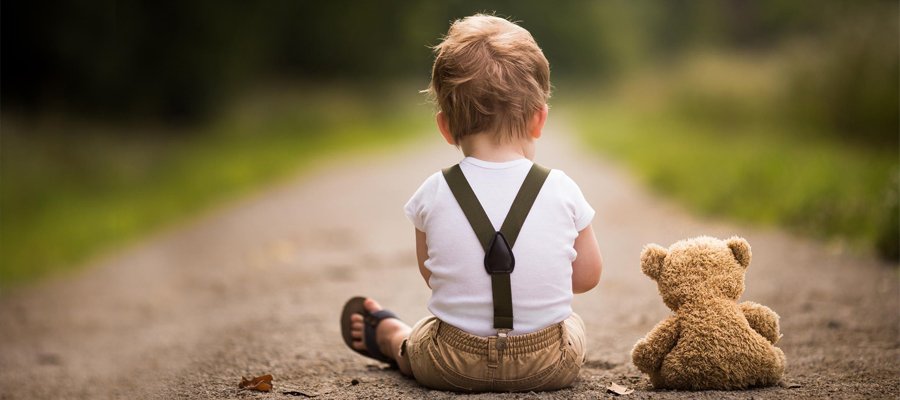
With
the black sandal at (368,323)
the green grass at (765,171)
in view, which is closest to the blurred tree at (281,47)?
the green grass at (765,171)

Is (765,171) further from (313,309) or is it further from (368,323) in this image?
(368,323)

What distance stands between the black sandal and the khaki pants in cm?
43

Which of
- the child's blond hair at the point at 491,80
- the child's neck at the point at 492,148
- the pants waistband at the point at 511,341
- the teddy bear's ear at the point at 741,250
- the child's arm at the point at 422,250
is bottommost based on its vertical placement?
the pants waistband at the point at 511,341

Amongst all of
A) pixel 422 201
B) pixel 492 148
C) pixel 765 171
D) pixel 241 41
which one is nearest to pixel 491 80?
pixel 492 148

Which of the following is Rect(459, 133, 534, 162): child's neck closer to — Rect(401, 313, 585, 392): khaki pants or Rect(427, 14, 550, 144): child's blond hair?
Rect(427, 14, 550, 144): child's blond hair

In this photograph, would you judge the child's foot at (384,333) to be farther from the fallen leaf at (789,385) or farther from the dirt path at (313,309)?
the fallen leaf at (789,385)

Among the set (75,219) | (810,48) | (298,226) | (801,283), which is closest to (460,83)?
(801,283)

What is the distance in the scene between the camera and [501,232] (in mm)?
2598

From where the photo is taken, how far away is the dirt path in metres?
3.21

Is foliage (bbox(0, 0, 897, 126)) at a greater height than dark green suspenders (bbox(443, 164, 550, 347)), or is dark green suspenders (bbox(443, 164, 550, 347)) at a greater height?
foliage (bbox(0, 0, 897, 126))

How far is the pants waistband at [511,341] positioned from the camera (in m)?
2.68

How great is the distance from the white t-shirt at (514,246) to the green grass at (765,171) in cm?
338

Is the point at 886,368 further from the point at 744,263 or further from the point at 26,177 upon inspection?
the point at 26,177

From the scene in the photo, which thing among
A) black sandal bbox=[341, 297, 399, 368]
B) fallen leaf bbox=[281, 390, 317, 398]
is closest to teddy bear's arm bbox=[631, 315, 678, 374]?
black sandal bbox=[341, 297, 399, 368]
